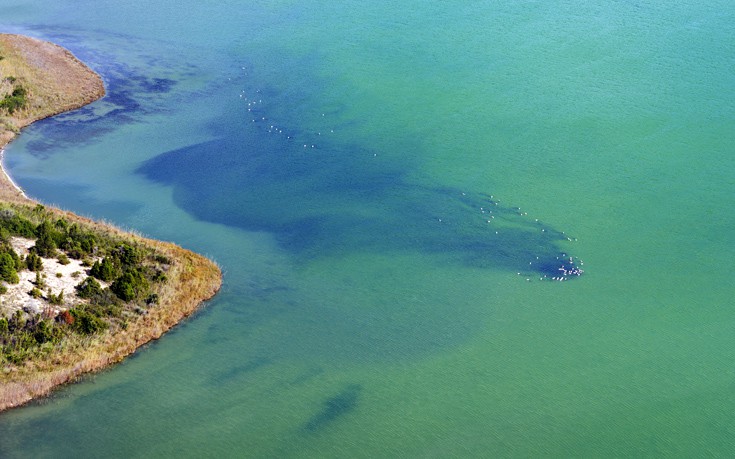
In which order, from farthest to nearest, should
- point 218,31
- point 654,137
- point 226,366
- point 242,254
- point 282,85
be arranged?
point 218,31 → point 282,85 → point 654,137 → point 242,254 → point 226,366

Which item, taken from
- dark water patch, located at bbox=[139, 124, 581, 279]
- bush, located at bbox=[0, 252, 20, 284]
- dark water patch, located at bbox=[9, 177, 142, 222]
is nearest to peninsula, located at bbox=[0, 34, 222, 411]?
bush, located at bbox=[0, 252, 20, 284]

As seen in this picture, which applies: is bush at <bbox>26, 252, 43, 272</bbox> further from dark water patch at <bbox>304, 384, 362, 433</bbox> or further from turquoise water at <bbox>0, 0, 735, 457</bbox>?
dark water patch at <bbox>304, 384, 362, 433</bbox>

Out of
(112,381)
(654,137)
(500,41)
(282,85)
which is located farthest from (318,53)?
(112,381)

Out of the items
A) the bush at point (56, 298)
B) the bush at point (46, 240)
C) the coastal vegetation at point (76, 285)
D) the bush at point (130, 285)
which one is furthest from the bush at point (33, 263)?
the bush at point (130, 285)

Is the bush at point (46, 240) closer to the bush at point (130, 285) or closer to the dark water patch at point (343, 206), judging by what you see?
the bush at point (130, 285)

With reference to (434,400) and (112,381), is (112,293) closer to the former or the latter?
(112,381)

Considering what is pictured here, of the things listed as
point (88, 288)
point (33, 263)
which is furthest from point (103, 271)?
point (33, 263)
